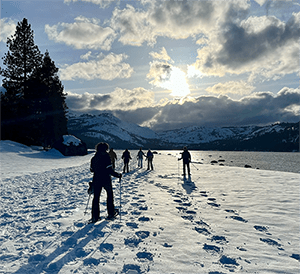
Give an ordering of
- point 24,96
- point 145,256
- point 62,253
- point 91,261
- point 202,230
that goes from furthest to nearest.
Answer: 1. point 24,96
2. point 202,230
3. point 62,253
4. point 145,256
5. point 91,261

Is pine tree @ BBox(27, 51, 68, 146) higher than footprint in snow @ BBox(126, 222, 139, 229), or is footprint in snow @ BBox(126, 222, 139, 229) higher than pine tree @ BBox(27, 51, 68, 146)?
pine tree @ BBox(27, 51, 68, 146)

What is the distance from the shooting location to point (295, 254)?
4.38 m

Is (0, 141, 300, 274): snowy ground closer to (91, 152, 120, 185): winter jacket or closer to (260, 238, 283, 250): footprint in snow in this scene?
(260, 238, 283, 250): footprint in snow

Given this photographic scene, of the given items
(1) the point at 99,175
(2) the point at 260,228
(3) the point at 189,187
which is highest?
(1) the point at 99,175

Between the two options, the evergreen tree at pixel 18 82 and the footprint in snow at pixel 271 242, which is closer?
the footprint in snow at pixel 271 242

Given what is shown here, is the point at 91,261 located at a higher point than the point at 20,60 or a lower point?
lower

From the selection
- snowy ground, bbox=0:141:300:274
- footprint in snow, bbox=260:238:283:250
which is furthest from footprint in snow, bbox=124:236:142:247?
footprint in snow, bbox=260:238:283:250

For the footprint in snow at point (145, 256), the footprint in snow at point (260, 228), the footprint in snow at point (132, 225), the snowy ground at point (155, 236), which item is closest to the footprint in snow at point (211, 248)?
the snowy ground at point (155, 236)

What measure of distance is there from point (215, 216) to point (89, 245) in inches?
178

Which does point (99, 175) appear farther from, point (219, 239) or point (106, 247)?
point (219, 239)

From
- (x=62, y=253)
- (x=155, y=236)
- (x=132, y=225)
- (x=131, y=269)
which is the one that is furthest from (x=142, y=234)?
(x=62, y=253)

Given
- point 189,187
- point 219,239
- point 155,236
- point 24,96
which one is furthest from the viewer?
point 24,96

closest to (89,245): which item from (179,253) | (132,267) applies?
(132,267)

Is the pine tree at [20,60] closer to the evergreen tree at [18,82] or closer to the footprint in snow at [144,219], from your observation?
the evergreen tree at [18,82]
